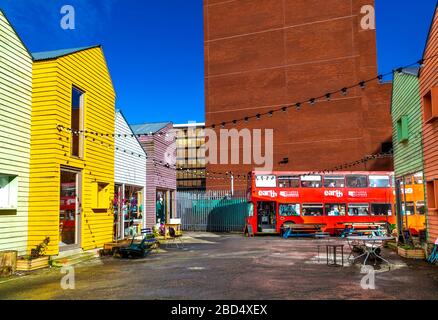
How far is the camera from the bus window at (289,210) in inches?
991

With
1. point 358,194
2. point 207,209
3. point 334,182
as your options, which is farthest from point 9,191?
point 207,209

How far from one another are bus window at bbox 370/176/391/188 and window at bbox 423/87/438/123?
12.2 meters

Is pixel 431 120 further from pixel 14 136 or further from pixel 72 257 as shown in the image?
pixel 14 136

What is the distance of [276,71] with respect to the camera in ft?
146

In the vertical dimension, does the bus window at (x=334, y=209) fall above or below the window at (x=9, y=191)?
below

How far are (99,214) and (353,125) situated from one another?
30602mm

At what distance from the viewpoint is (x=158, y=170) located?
2361 cm

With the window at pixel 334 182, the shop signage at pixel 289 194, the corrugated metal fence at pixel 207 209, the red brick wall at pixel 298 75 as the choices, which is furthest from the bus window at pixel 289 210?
the red brick wall at pixel 298 75

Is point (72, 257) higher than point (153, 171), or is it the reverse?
A: point (153, 171)

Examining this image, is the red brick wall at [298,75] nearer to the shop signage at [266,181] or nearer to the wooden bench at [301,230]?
the shop signage at [266,181]

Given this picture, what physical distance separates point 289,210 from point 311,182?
216cm

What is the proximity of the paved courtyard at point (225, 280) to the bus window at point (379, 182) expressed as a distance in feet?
38.5

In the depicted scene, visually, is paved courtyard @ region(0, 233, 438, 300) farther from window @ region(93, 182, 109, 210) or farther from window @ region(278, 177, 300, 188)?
window @ region(278, 177, 300, 188)

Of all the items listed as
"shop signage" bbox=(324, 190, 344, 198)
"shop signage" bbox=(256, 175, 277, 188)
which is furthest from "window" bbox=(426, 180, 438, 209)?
"shop signage" bbox=(256, 175, 277, 188)
